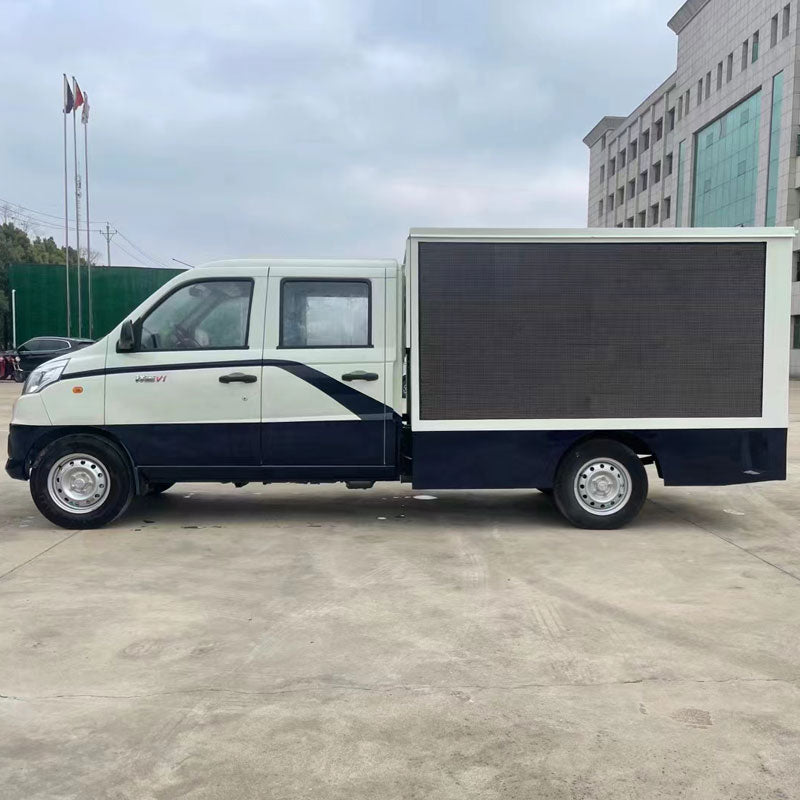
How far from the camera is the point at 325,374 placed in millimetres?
6594

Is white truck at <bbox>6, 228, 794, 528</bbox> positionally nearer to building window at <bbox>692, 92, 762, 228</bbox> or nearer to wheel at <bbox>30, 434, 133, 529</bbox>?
wheel at <bbox>30, 434, 133, 529</bbox>

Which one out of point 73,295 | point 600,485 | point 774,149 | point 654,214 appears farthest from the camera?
point 654,214

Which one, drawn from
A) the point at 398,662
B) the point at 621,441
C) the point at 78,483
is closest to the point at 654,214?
the point at 621,441

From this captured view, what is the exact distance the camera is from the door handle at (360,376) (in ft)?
21.6

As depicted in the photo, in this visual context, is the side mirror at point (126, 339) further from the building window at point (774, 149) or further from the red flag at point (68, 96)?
the building window at point (774, 149)

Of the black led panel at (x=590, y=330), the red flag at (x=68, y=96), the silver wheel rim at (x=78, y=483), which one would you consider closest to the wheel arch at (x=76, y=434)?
the silver wheel rim at (x=78, y=483)

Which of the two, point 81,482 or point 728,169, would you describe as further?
point 728,169

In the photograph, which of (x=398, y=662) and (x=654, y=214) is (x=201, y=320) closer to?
(x=398, y=662)

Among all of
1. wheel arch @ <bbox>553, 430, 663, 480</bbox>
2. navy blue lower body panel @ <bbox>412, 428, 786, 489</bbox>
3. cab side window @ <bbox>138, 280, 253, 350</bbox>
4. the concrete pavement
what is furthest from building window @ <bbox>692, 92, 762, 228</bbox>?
the concrete pavement

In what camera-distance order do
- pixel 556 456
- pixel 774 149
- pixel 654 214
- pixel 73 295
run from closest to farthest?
1. pixel 556 456
2. pixel 73 295
3. pixel 774 149
4. pixel 654 214

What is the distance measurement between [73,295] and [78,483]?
Result: 37.9 meters

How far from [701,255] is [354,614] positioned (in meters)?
4.19

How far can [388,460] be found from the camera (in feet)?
22.0

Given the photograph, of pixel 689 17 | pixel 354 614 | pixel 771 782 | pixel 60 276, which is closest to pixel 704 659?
pixel 771 782
